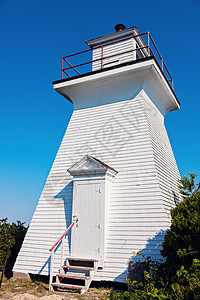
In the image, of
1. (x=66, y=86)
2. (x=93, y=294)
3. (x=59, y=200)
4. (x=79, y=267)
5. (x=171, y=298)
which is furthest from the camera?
(x=66, y=86)

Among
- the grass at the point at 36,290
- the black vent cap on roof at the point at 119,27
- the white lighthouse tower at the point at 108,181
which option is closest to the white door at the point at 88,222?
the white lighthouse tower at the point at 108,181

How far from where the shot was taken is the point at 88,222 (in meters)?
8.10

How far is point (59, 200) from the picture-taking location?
9.27 metres

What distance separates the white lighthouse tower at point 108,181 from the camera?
24.8ft

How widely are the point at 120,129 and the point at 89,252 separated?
14.7ft

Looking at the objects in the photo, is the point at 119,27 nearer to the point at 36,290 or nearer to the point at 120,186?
the point at 120,186

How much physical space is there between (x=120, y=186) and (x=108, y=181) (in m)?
0.45

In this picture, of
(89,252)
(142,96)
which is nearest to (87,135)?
(142,96)

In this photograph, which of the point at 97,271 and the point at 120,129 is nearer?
the point at 97,271

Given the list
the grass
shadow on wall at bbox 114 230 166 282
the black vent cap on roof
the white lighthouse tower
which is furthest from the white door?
the black vent cap on roof

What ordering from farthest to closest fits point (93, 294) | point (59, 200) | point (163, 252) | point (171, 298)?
point (59, 200) → point (93, 294) → point (163, 252) → point (171, 298)

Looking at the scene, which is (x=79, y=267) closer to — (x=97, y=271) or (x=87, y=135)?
(x=97, y=271)

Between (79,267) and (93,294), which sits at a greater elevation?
(79,267)

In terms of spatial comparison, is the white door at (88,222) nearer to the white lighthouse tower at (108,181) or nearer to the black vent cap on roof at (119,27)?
the white lighthouse tower at (108,181)
